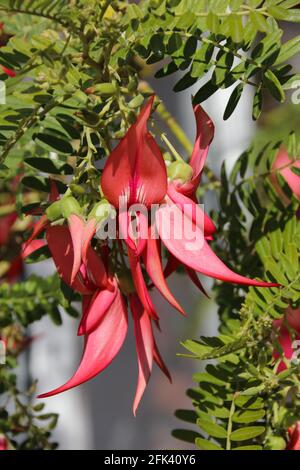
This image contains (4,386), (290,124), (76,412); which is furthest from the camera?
(76,412)

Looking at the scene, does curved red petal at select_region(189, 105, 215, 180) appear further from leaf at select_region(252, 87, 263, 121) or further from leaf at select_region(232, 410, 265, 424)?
leaf at select_region(232, 410, 265, 424)

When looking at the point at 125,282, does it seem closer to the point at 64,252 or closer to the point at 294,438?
the point at 64,252

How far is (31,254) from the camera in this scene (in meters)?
0.68

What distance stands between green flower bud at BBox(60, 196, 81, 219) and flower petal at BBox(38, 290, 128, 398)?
0.08m

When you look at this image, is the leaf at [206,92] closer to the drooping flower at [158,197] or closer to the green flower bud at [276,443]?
the drooping flower at [158,197]

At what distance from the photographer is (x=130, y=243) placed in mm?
523

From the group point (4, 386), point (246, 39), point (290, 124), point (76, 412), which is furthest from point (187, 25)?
point (76, 412)

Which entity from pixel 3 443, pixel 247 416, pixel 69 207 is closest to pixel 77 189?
pixel 69 207

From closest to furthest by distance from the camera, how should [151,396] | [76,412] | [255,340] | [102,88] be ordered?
[102,88] < [255,340] < [76,412] < [151,396]

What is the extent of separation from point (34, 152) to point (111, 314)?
0.57 feet

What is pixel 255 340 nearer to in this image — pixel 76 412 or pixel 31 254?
pixel 31 254

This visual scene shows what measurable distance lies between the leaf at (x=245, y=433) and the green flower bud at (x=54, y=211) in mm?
218

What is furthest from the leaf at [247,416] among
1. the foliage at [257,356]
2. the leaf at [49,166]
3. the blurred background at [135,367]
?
the blurred background at [135,367]

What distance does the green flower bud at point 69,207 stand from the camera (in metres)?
0.54
